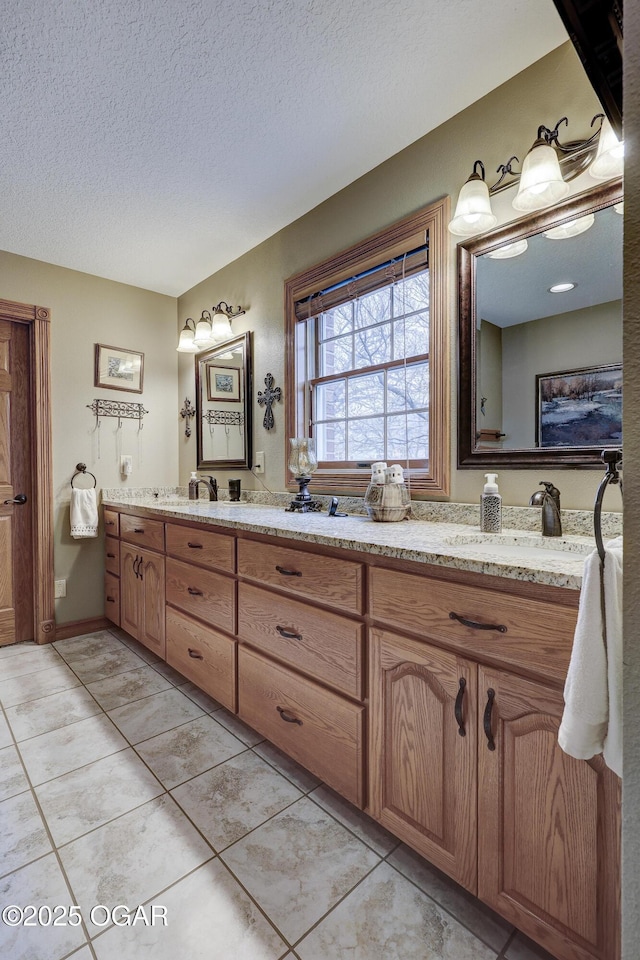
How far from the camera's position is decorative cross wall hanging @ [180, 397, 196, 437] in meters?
3.33

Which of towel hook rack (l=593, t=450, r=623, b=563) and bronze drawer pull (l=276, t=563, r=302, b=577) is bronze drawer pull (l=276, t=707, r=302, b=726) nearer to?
bronze drawer pull (l=276, t=563, r=302, b=577)

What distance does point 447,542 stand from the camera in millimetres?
1329

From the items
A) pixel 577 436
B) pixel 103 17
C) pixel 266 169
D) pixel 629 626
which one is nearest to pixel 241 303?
pixel 266 169

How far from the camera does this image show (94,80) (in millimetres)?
1566

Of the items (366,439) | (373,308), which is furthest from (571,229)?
(366,439)

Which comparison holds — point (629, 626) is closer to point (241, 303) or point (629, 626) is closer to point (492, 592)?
point (492, 592)

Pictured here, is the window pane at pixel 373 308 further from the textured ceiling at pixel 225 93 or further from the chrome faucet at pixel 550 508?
the chrome faucet at pixel 550 508

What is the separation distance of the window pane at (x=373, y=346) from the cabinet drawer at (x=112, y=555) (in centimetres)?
195

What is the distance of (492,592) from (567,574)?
0.17 m

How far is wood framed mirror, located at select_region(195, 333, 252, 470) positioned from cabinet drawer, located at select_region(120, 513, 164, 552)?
0.67m

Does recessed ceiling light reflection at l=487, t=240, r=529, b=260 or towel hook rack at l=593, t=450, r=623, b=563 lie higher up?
recessed ceiling light reflection at l=487, t=240, r=529, b=260

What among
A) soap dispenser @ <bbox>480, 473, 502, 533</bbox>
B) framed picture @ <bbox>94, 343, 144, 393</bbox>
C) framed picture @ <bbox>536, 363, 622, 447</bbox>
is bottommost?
soap dispenser @ <bbox>480, 473, 502, 533</bbox>

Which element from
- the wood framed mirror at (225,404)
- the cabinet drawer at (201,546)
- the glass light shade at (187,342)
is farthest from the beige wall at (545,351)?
the glass light shade at (187,342)

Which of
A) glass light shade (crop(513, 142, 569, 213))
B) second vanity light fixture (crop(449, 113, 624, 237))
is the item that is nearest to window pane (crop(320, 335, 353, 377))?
second vanity light fixture (crop(449, 113, 624, 237))
